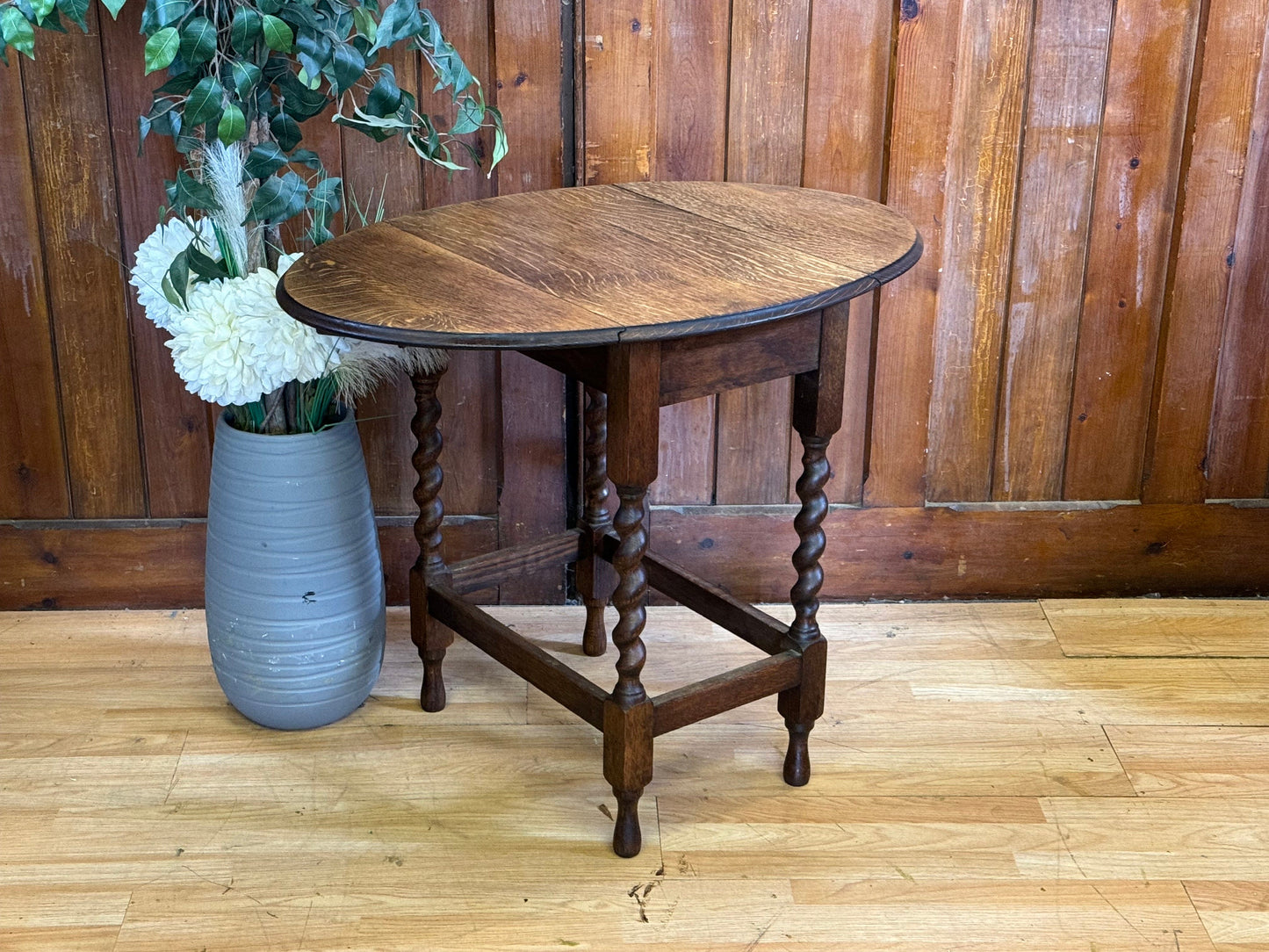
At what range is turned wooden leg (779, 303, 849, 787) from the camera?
1711 mm

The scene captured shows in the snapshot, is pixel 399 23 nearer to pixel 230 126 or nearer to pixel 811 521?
pixel 230 126

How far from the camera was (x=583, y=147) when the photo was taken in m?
2.13

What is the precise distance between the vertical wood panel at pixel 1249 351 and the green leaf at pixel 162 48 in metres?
1.66

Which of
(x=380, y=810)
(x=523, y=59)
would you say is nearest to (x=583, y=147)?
(x=523, y=59)

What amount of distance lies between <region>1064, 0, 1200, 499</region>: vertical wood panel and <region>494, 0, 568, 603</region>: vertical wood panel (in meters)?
0.89

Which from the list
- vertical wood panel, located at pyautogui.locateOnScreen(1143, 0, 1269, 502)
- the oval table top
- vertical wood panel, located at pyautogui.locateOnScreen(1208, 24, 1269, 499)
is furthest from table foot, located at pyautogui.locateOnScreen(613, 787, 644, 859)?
vertical wood panel, located at pyautogui.locateOnScreen(1208, 24, 1269, 499)

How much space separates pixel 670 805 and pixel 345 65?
1055mm

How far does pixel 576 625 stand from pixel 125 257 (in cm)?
95

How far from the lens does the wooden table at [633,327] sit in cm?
146

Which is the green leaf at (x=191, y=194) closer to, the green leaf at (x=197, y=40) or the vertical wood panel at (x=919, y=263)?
the green leaf at (x=197, y=40)

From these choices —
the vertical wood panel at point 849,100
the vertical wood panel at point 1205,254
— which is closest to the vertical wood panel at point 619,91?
the vertical wood panel at point 849,100

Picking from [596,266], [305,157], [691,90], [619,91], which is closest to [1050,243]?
[691,90]

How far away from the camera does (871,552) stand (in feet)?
7.82

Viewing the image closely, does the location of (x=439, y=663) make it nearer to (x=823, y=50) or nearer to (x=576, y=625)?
(x=576, y=625)
